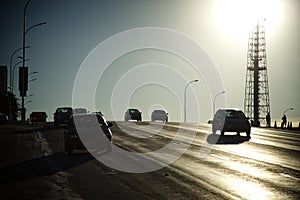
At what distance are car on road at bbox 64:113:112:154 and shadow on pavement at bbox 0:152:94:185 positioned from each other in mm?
461

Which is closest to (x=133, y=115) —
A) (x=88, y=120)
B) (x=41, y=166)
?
(x=88, y=120)

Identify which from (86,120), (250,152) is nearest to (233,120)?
(250,152)

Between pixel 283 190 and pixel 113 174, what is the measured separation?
16.9 ft

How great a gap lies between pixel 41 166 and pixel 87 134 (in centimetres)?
Result: 422

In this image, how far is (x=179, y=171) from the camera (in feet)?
53.5

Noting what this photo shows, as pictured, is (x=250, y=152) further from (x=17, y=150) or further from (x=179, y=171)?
(x=17, y=150)

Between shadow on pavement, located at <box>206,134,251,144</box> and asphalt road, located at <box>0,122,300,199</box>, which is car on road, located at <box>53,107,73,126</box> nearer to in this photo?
shadow on pavement, located at <box>206,134,251,144</box>

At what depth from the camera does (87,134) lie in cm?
2197

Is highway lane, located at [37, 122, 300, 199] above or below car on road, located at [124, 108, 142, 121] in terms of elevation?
below

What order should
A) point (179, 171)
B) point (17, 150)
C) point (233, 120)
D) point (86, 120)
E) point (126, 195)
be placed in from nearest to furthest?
point (126, 195) < point (179, 171) < point (86, 120) < point (17, 150) < point (233, 120)

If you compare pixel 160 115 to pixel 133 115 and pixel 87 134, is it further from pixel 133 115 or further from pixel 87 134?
pixel 87 134

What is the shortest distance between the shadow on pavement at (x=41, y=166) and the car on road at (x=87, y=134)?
1.51 feet

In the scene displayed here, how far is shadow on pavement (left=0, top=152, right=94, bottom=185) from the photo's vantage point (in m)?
15.2

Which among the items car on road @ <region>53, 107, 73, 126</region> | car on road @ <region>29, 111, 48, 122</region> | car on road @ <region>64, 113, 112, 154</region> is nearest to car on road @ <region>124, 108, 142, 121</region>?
car on road @ <region>29, 111, 48, 122</region>
